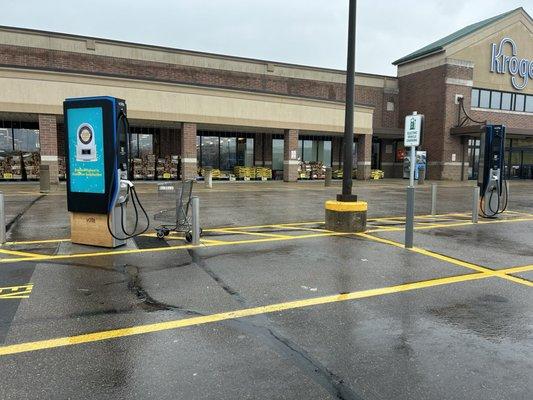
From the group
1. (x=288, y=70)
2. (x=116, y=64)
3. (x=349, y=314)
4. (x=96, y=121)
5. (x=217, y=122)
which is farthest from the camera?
A: (x=288, y=70)

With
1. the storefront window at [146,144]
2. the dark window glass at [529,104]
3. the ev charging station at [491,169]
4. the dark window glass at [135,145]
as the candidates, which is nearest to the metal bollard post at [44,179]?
the dark window glass at [135,145]

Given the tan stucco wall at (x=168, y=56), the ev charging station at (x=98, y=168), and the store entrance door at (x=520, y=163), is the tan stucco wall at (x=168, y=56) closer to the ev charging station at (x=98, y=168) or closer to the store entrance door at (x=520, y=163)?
the store entrance door at (x=520, y=163)

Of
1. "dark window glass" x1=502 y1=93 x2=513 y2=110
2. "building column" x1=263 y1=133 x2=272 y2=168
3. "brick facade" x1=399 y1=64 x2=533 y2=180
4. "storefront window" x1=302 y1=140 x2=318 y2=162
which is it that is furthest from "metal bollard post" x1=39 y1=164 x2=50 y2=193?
"dark window glass" x1=502 y1=93 x2=513 y2=110

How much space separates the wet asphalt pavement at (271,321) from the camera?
130 inches

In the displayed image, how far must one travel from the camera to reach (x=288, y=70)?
1305 inches

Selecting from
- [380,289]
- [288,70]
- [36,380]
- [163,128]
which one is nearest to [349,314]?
[380,289]

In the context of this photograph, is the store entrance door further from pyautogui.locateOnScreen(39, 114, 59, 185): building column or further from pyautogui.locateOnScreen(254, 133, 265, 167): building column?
pyautogui.locateOnScreen(39, 114, 59, 185): building column

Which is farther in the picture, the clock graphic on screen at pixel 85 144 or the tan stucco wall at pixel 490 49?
the tan stucco wall at pixel 490 49

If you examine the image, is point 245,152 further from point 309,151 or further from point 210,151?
point 309,151

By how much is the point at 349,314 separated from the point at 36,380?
3.04 meters

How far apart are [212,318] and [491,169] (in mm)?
11226

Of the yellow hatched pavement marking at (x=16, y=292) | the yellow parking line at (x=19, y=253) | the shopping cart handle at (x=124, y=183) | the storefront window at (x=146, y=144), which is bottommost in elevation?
the yellow hatched pavement marking at (x=16, y=292)

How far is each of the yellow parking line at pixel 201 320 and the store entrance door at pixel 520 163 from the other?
120 ft

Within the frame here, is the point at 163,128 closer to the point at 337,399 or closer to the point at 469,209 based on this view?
the point at 469,209
